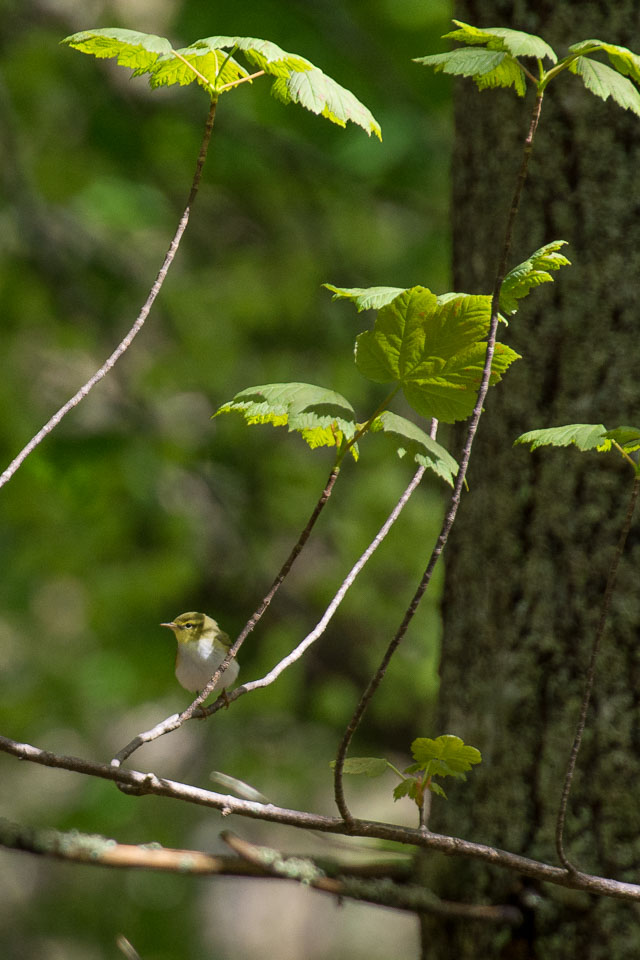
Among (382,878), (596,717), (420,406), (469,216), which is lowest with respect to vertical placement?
(382,878)

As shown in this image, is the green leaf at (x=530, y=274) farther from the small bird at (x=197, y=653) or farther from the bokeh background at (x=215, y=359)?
the bokeh background at (x=215, y=359)

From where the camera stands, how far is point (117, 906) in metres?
7.37

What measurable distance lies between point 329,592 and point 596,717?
322cm

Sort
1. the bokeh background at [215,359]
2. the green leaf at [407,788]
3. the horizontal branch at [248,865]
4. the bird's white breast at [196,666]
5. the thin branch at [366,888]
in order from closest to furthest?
the green leaf at [407,788] → the horizontal branch at [248,865] → the thin branch at [366,888] → the bird's white breast at [196,666] → the bokeh background at [215,359]

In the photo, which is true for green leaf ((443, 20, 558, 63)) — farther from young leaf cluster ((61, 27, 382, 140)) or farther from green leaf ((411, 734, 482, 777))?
green leaf ((411, 734, 482, 777))

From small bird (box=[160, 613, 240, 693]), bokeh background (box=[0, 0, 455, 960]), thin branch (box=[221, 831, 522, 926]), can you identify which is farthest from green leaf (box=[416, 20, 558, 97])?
Result: bokeh background (box=[0, 0, 455, 960])

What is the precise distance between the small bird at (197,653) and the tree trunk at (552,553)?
0.40 meters

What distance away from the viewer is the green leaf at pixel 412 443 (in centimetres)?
82

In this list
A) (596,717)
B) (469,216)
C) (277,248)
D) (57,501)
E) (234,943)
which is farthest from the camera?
(234,943)

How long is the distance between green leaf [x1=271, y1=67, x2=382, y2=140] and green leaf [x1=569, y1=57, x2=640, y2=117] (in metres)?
0.20

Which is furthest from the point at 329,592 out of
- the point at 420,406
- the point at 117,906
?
the point at 117,906

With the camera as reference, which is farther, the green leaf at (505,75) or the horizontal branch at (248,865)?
the horizontal branch at (248,865)

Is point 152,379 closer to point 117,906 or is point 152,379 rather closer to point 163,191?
point 163,191

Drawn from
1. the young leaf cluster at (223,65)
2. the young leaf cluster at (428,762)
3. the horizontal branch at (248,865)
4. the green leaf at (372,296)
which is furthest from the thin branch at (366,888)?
the young leaf cluster at (223,65)
